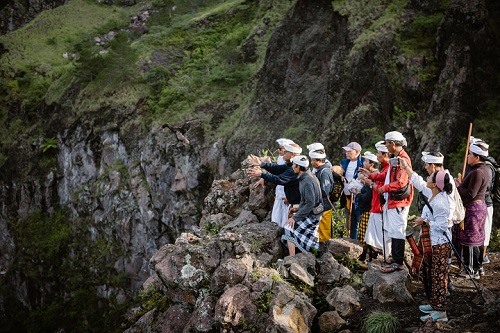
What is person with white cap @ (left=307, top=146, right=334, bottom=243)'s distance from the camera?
7.59 m

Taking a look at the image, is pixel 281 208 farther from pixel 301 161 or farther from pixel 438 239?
pixel 438 239

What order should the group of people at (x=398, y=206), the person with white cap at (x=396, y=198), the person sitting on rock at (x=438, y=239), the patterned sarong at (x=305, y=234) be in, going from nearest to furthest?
the person sitting on rock at (x=438, y=239) → the group of people at (x=398, y=206) → the person with white cap at (x=396, y=198) → the patterned sarong at (x=305, y=234)

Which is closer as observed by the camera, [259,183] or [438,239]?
[438,239]

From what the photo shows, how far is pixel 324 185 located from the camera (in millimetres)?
7566

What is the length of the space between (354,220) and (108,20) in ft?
134

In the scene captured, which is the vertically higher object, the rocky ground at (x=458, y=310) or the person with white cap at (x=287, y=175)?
the person with white cap at (x=287, y=175)

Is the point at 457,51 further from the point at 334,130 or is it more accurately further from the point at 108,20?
the point at 108,20

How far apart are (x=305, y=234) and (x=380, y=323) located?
6.96 ft

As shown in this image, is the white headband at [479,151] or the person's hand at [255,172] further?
the person's hand at [255,172]

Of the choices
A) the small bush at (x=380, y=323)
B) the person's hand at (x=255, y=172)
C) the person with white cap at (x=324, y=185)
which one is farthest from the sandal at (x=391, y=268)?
the person's hand at (x=255, y=172)

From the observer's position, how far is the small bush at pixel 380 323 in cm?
569

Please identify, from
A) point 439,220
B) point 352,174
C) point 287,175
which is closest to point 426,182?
point 439,220

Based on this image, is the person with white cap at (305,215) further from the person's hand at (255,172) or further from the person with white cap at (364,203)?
the person with white cap at (364,203)

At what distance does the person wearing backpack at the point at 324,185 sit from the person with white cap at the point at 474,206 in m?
2.06
